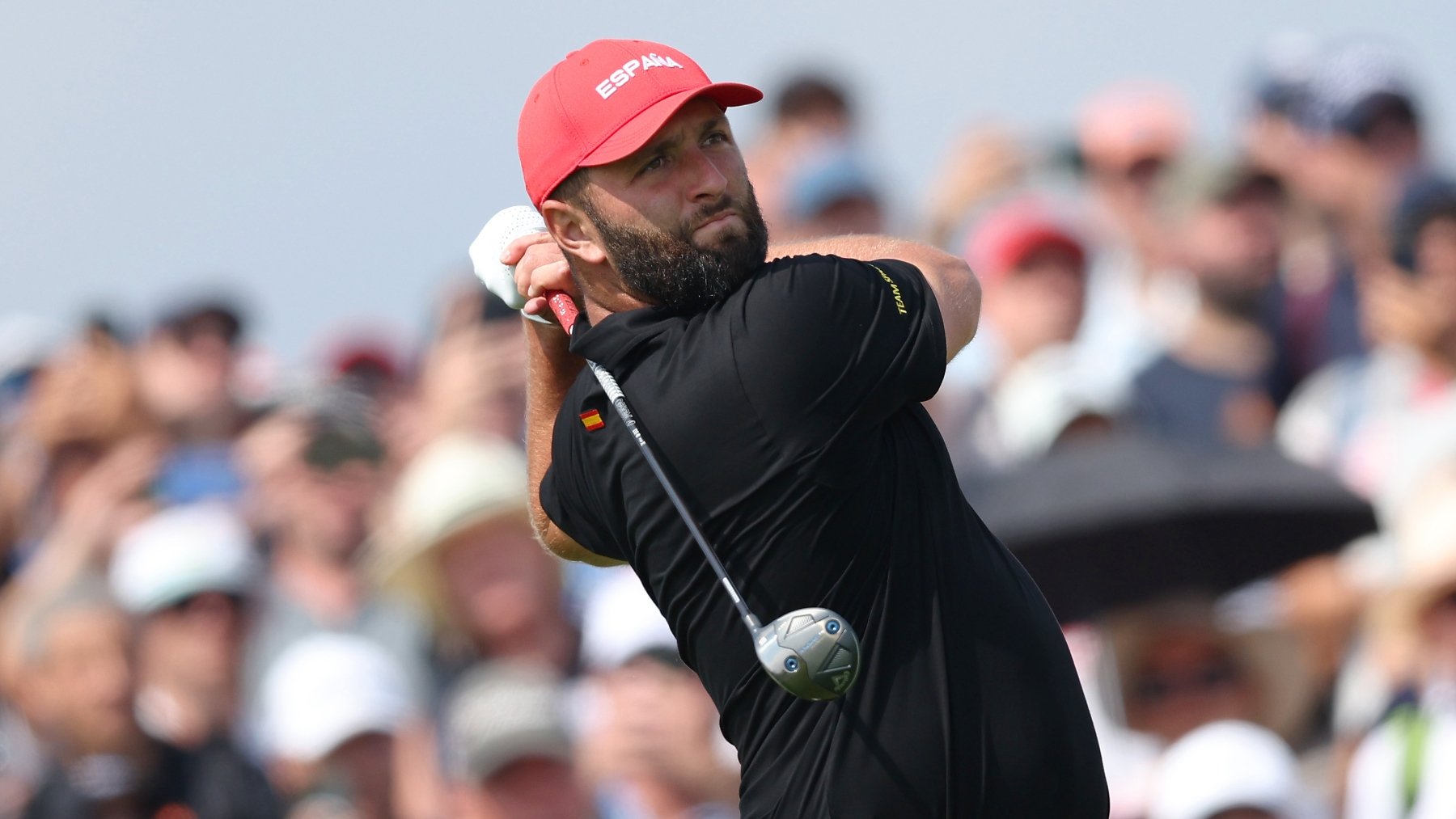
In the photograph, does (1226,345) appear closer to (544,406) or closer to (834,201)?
(834,201)

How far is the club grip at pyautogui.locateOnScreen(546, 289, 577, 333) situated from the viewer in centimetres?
392

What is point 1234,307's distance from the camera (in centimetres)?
824

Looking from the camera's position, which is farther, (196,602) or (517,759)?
(196,602)

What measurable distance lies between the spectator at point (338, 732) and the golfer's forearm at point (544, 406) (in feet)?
9.23

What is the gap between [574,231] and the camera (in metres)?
3.84

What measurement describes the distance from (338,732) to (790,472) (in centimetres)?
370

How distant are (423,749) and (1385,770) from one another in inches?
114

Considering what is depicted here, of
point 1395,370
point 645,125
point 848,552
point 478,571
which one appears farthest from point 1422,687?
point 645,125

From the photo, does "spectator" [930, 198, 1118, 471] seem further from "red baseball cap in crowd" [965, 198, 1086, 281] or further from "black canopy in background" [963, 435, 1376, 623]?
"black canopy in background" [963, 435, 1376, 623]

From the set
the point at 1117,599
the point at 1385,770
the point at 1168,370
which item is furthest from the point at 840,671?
the point at 1168,370

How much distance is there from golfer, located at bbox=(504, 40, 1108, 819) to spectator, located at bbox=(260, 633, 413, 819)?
10.9ft

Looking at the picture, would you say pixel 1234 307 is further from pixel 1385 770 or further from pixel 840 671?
pixel 840 671

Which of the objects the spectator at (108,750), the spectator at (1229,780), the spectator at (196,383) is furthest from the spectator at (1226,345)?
the spectator at (196,383)

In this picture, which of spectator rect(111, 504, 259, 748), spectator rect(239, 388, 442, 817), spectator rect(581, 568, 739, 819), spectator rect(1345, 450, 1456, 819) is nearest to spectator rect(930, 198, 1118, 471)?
spectator rect(1345, 450, 1456, 819)
